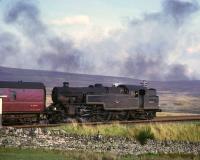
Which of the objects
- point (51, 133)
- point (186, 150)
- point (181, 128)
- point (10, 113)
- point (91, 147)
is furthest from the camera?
point (10, 113)

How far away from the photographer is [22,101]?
4141 cm

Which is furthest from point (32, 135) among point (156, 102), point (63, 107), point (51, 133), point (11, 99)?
point (156, 102)

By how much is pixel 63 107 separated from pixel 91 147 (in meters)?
20.3

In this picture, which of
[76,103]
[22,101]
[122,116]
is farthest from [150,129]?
[122,116]

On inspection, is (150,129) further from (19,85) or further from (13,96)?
(19,85)

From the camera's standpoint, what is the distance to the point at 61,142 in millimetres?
26500

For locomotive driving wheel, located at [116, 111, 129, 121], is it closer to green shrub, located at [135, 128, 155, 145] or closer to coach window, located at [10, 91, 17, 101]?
coach window, located at [10, 91, 17, 101]

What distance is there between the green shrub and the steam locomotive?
39.2 ft

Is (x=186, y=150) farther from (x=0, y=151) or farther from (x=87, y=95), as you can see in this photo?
(x=87, y=95)

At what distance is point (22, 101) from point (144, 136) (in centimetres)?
1368

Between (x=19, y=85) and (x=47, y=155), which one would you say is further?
(x=19, y=85)

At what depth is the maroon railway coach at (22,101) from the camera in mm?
40188

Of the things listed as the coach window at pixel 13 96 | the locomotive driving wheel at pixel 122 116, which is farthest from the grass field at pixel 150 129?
the locomotive driving wheel at pixel 122 116

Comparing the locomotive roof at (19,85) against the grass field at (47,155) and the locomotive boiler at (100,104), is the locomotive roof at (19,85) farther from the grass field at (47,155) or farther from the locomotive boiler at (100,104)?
the grass field at (47,155)
